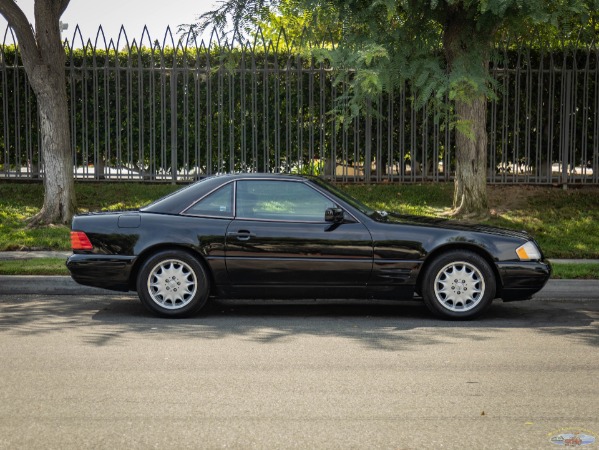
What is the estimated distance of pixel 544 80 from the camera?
16812 millimetres

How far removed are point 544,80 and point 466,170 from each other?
350 cm

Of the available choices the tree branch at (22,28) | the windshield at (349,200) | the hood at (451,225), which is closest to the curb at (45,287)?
the windshield at (349,200)

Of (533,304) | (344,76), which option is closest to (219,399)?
(533,304)

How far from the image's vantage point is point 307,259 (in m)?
8.36

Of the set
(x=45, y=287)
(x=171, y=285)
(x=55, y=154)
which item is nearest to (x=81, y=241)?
(x=171, y=285)

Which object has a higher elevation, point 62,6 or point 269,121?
point 62,6

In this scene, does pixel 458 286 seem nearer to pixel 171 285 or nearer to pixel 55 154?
pixel 171 285

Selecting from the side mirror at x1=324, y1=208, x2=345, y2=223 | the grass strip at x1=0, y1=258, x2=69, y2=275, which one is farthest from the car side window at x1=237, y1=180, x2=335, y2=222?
the grass strip at x1=0, y1=258, x2=69, y2=275

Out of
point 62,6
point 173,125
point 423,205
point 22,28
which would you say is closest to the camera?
point 22,28

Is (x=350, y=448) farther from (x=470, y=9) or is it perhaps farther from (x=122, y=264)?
(x=470, y=9)

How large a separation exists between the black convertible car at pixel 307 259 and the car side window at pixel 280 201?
19mm

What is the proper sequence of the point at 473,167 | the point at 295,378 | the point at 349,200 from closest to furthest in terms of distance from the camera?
the point at 295,378 → the point at 349,200 → the point at 473,167

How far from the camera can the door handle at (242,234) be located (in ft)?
27.6

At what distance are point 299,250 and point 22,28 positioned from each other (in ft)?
25.3
